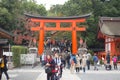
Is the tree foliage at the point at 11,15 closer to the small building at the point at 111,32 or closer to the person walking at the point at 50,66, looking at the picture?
the small building at the point at 111,32

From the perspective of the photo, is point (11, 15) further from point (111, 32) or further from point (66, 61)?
point (66, 61)

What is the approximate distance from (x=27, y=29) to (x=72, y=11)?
820cm

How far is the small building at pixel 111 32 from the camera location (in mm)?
48231

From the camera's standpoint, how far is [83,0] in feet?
195

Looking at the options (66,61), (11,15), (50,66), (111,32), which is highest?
(11,15)

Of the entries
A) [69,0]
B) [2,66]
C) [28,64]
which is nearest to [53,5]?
[69,0]

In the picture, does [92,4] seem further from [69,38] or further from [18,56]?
[18,56]

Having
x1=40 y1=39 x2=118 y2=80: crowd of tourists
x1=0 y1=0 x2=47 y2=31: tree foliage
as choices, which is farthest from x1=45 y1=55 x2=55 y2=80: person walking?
x1=0 y1=0 x2=47 y2=31: tree foliage

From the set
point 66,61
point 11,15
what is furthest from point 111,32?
point 11,15

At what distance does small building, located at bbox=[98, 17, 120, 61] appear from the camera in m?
48.2

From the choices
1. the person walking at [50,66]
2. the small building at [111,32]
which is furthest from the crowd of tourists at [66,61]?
the small building at [111,32]

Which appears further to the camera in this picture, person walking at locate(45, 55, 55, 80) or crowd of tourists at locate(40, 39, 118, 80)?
crowd of tourists at locate(40, 39, 118, 80)

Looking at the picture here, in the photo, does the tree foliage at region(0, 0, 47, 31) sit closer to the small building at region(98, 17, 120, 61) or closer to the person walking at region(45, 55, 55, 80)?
the small building at region(98, 17, 120, 61)

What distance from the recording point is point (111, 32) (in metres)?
49.5
